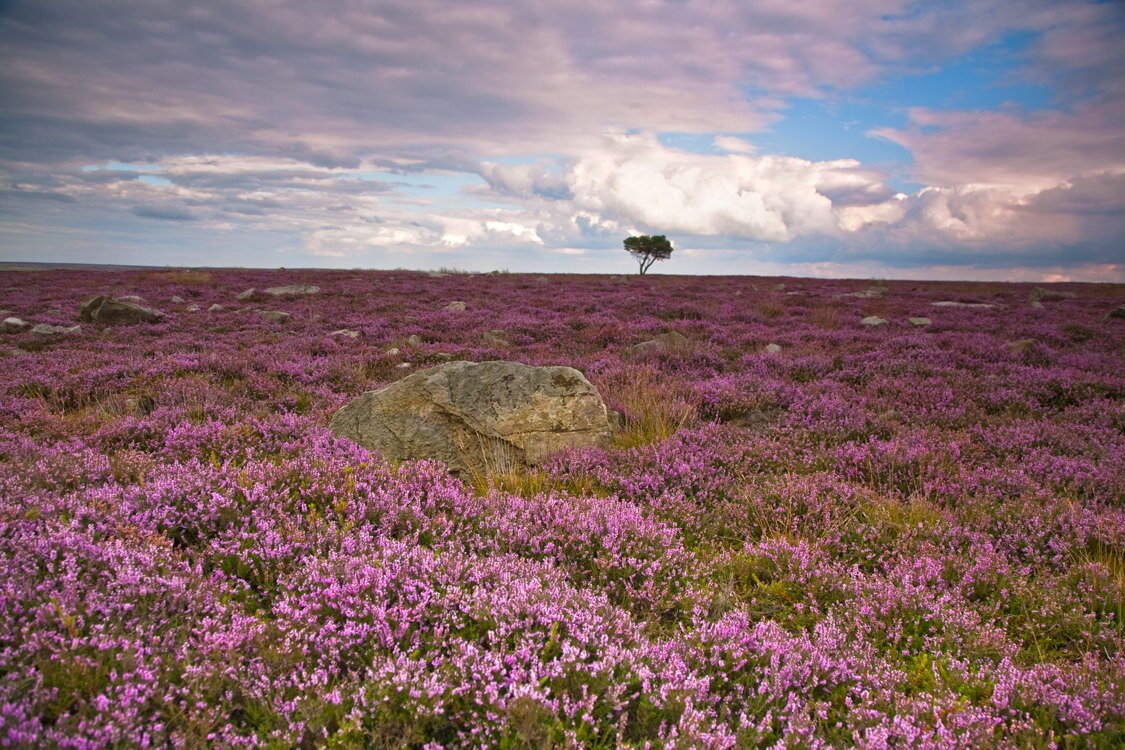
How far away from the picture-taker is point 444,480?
5312 millimetres

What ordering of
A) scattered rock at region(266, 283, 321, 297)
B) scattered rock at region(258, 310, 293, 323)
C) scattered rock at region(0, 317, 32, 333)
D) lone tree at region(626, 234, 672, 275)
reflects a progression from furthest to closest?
lone tree at region(626, 234, 672, 275), scattered rock at region(266, 283, 321, 297), scattered rock at region(258, 310, 293, 323), scattered rock at region(0, 317, 32, 333)

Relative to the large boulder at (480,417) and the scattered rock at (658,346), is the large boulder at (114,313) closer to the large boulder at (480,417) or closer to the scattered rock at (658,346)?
the large boulder at (480,417)

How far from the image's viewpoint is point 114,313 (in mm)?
18125

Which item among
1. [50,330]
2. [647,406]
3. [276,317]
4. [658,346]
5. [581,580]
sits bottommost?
[581,580]

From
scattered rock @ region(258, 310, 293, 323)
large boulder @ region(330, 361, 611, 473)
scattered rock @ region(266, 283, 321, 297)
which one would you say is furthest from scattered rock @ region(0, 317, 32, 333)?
large boulder @ region(330, 361, 611, 473)

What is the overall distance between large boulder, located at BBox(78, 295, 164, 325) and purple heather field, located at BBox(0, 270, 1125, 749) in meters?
10.9

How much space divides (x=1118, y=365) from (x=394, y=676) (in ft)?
49.7

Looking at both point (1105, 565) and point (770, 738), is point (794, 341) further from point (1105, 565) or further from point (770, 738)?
point (770, 738)

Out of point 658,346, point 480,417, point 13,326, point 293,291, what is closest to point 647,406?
point 480,417

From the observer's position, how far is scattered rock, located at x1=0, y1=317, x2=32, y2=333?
54.2 ft

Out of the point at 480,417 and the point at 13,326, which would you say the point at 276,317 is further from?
the point at 480,417

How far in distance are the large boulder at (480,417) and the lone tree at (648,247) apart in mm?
73377

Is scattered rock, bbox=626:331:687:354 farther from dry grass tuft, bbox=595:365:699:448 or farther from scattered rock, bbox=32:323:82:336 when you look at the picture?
scattered rock, bbox=32:323:82:336

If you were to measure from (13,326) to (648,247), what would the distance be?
70352 millimetres
